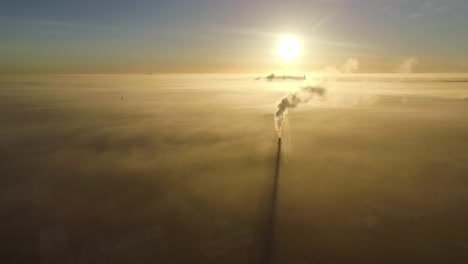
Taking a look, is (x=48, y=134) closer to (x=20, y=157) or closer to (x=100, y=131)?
(x=100, y=131)

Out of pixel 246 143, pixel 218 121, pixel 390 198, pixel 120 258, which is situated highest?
pixel 218 121

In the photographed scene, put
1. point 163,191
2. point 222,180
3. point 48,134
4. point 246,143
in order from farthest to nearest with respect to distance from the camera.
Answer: point 48,134 → point 246,143 → point 222,180 → point 163,191

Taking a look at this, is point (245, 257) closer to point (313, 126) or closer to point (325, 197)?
point (325, 197)

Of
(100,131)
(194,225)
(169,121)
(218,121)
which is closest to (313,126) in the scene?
(218,121)

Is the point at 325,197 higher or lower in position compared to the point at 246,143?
lower

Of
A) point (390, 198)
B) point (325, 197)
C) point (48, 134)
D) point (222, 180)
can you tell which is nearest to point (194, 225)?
point (222, 180)

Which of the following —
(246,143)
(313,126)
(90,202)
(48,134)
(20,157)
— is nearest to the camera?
(90,202)

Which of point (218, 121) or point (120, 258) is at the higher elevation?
point (218, 121)

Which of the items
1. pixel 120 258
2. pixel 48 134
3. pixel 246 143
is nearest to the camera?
pixel 120 258

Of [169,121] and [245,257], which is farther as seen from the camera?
[169,121]
